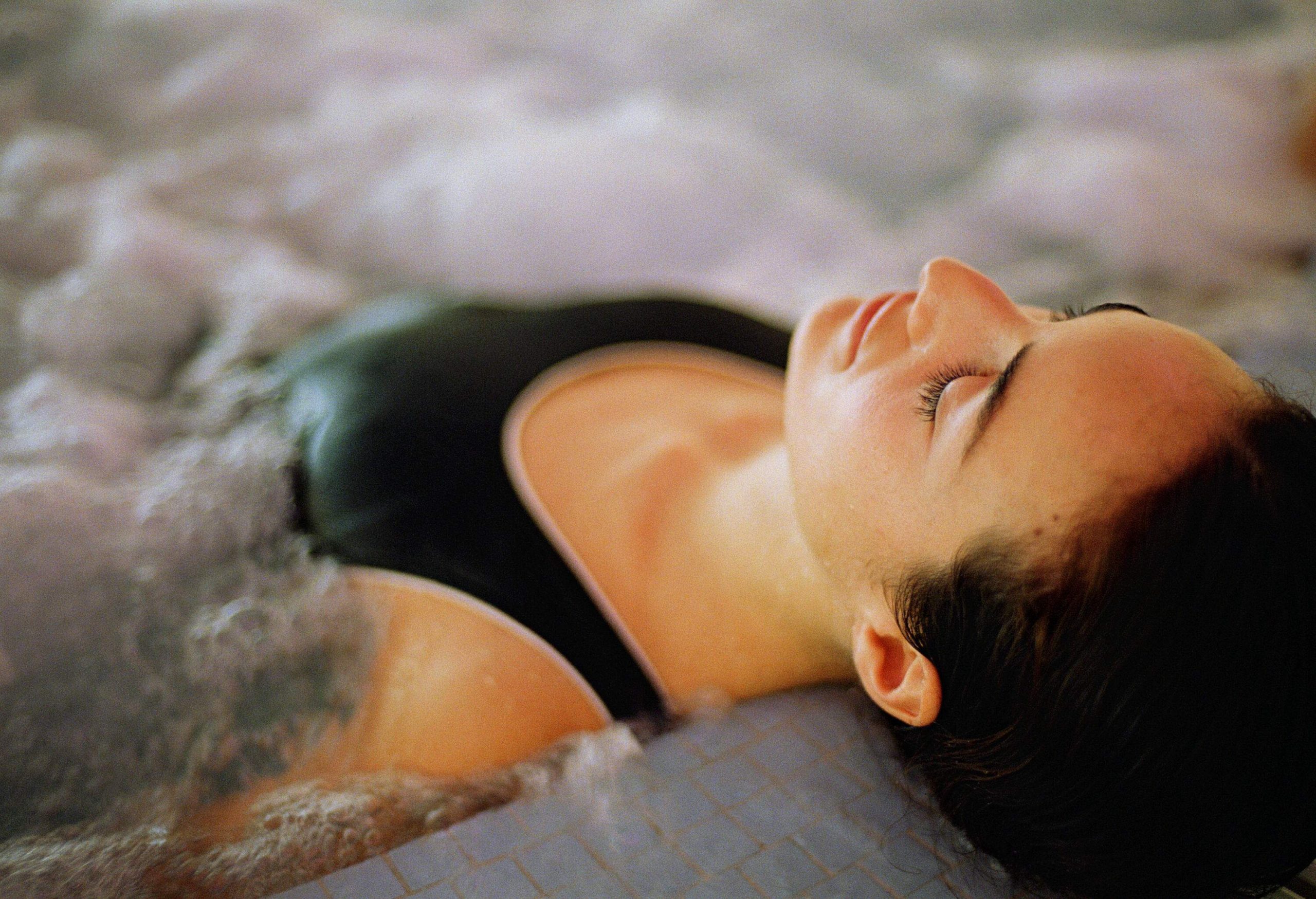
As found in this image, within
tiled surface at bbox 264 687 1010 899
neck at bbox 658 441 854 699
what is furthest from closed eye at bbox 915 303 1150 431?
tiled surface at bbox 264 687 1010 899

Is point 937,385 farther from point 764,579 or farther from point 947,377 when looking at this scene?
point 764,579

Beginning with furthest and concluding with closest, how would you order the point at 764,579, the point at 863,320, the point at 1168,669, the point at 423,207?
the point at 423,207, the point at 764,579, the point at 863,320, the point at 1168,669

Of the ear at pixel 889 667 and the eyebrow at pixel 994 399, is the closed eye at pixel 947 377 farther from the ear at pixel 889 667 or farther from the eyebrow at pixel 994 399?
the ear at pixel 889 667

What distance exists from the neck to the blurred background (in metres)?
0.46

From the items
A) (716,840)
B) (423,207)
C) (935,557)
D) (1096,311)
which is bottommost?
(716,840)

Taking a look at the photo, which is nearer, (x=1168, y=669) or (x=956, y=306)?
(x=1168, y=669)

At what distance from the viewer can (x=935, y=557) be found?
2.77 ft

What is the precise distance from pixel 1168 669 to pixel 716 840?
46 centimetres

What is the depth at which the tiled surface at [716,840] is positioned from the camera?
2.89 feet

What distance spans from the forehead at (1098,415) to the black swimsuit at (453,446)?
52cm

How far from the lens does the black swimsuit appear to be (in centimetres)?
112

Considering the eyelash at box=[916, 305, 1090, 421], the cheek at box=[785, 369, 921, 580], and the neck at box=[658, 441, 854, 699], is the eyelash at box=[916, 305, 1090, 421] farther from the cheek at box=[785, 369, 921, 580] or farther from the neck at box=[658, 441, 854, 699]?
the neck at box=[658, 441, 854, 699]

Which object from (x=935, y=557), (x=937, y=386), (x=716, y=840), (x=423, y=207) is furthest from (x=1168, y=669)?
(x=423, y=207)

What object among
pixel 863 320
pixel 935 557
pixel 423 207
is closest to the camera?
pixel 935 557
